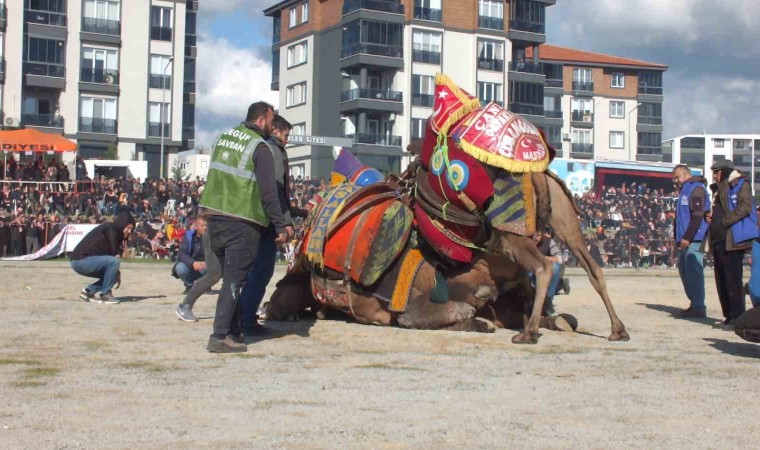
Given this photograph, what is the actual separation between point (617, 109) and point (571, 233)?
311 ft

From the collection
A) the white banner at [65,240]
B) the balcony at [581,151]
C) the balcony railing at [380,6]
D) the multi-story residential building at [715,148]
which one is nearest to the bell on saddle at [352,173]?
the white banner at [65,240]

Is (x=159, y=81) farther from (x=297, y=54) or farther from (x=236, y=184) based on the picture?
(x=236, y=184)

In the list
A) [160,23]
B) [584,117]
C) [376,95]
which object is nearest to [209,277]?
[160,23]

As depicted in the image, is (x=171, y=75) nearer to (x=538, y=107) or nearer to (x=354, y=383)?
(x=538, y=107)

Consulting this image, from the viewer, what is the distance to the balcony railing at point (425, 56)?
234ft

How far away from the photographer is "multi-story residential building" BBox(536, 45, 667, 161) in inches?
3836

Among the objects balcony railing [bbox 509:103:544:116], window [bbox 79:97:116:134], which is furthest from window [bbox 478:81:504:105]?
window [bbox 79:97:116:134]

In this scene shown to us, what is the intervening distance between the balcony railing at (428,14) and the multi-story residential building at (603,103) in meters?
26.5

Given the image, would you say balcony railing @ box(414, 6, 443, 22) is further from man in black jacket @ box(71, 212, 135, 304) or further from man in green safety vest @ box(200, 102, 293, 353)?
man in green safety vest @ box(200, 102, 293, 353)

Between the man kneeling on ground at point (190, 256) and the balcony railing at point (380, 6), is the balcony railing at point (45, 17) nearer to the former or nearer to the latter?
the balcony railing at point (380, 6)

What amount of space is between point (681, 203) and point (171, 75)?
176 feet

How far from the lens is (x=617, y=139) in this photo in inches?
3939

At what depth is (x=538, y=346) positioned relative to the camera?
9312 mm

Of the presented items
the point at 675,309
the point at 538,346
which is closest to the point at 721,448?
the point at 538,346
